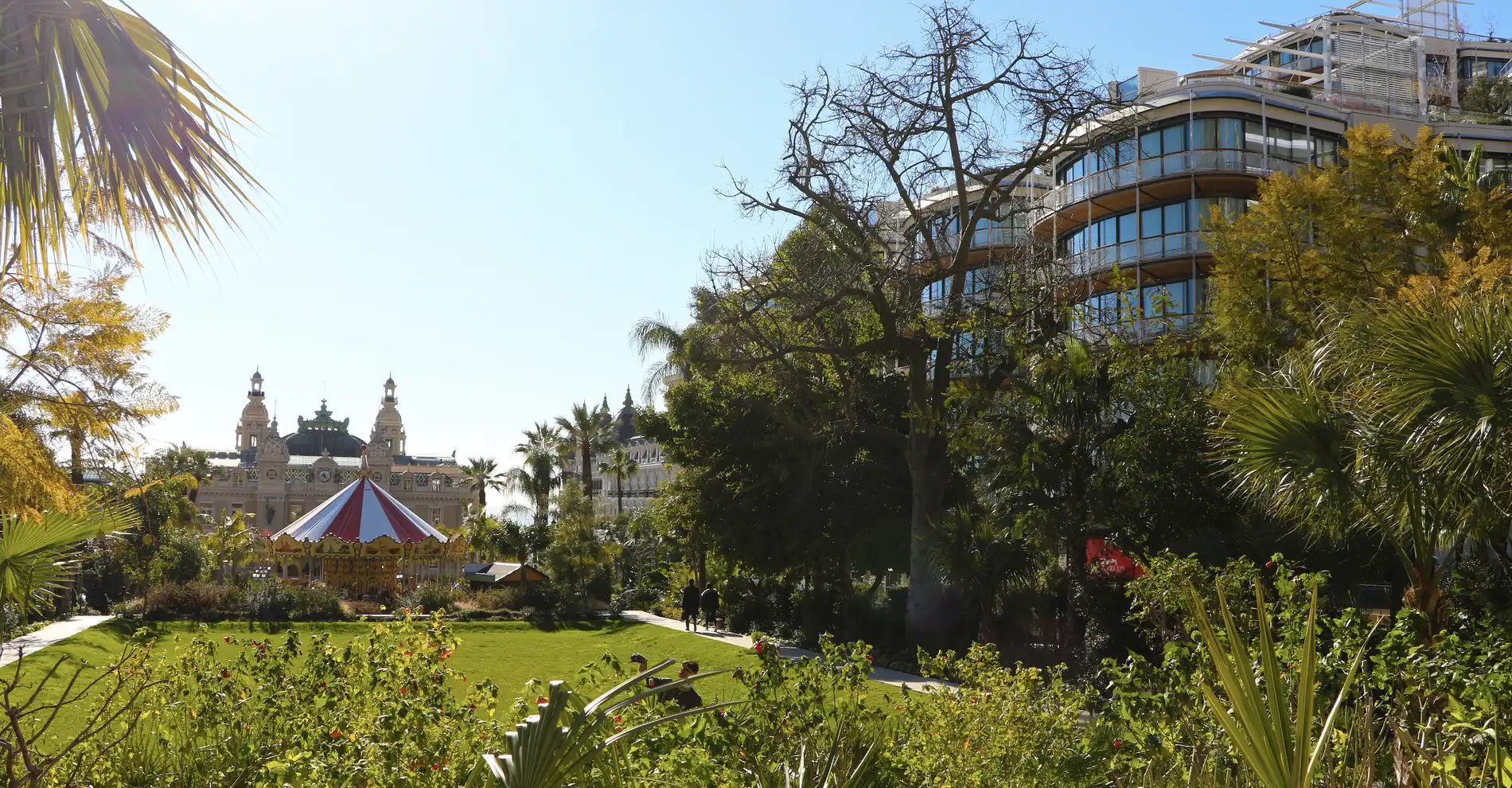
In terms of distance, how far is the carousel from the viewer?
130 feet

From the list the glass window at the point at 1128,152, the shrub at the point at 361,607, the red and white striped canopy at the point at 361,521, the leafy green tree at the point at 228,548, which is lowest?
the shrub at the point at 361,607

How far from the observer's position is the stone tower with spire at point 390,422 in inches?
4299

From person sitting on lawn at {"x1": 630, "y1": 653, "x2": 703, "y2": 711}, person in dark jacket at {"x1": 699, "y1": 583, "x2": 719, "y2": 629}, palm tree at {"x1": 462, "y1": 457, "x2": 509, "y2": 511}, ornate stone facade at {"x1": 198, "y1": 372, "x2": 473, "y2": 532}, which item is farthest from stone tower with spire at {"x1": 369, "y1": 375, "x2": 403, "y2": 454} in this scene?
person sitting on lawn at {"x1": 630, "y1": 653, "x2": 703, "y2": 711}

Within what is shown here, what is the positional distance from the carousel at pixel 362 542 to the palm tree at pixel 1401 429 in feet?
113

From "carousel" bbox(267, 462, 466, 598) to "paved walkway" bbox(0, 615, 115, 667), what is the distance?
785 centimetres

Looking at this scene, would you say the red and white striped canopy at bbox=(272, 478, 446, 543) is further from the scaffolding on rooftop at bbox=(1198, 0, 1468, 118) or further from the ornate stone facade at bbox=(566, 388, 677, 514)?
the ornate stone facade at bbox=(566, 388, 677, 514)

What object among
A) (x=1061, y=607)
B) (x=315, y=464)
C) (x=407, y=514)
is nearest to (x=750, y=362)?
(x=1061, y=607)

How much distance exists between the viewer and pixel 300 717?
7.25 meters

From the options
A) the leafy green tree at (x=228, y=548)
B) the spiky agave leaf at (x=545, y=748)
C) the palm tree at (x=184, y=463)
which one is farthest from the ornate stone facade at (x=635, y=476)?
the spiky agave leaf at (x=545, y=748)

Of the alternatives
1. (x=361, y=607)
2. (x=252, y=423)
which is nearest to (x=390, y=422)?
(x=252, y=423)

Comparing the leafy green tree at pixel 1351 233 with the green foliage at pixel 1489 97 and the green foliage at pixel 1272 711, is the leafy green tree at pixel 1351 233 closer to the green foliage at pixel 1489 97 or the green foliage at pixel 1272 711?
the green foliage at pixel 1272 711

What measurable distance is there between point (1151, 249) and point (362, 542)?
2677cm

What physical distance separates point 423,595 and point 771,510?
1563 centimetres

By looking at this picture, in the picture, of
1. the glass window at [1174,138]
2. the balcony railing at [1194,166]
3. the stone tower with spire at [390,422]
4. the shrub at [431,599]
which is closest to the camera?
the balcony railing at [1194,166]
